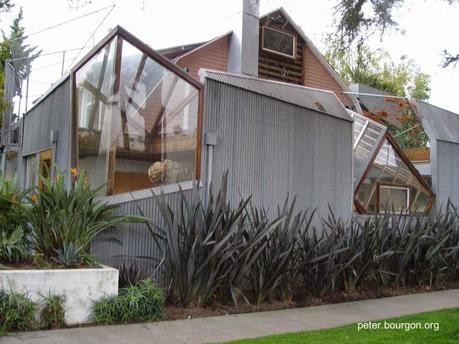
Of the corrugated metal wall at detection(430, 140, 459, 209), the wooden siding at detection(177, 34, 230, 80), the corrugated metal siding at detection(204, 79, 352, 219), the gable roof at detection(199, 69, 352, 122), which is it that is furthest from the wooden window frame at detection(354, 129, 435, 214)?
the wooden siding at detection(177, 34, 230, 80)

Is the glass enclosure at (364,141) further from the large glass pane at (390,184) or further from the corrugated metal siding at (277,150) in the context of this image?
the corrugated metal siding at (277,150)

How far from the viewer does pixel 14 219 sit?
7.73 meters

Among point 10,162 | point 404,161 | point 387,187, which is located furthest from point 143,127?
point 10,162

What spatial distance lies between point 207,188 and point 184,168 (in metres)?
0.54

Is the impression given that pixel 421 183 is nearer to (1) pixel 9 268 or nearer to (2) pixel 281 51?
(2) pixel 281 51

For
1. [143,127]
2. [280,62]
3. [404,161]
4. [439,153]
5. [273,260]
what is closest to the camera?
[273,260]

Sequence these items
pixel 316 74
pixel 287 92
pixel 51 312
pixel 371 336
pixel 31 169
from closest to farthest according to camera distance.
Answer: pixel 51 312
pixel 371 336
pixel 287 92
pixel 31 169
pixel 316 74

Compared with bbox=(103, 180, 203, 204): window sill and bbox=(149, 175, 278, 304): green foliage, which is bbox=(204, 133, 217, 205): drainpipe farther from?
bbox=(149, 175, 278, 304): green foliage

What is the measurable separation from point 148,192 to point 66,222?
5.19 ft

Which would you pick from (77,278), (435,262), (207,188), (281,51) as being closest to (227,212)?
(207,188)

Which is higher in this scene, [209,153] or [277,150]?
[277,150]

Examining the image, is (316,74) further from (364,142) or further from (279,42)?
(364,142)

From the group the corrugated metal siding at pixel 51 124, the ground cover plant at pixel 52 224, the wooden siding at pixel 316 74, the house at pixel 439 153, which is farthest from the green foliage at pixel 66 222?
the wooden siding at pixel 316 74

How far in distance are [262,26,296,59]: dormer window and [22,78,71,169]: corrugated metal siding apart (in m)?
7.89
